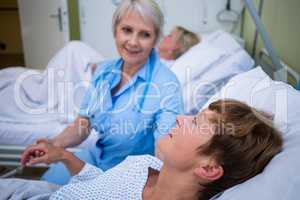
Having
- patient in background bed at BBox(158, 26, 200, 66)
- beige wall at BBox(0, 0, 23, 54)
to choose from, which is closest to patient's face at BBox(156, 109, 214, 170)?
patient in background bed at BBox(158, 26, 200, 66)

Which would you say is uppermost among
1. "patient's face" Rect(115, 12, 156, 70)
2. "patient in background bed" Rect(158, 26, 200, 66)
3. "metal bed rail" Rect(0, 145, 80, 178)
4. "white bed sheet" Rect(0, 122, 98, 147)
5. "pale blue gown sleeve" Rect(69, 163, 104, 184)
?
"patient's face" Rect(115, 12, 156, 70)

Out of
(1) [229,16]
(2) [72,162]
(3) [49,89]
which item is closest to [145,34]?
(2) [72,162]

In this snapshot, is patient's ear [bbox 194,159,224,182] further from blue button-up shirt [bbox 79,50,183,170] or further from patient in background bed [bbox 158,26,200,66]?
patient in background bed [bbox 158,26,200,66]

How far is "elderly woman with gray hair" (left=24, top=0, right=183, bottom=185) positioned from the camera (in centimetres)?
129

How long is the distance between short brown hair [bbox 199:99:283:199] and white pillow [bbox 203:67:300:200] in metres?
0.03

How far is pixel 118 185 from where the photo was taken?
1.00 m

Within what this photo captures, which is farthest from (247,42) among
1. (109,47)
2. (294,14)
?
(109,47)

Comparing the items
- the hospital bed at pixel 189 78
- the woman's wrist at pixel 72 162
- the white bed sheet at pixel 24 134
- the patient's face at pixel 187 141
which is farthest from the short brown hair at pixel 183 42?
the patient's face at pixel 187 141

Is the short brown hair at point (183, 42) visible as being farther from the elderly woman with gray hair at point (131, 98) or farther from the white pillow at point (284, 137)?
the white pillow at point (284, 137)

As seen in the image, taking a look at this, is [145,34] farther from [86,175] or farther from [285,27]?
[285,27]

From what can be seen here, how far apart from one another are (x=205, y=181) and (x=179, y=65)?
147 centimetres

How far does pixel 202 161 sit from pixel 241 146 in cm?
11

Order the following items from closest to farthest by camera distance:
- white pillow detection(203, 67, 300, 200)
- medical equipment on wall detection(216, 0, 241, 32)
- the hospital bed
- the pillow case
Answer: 1. white pillow detection(203, 67, 300, 200)
2. the hospital bed
3. the pillow case
4. medical equipment on wall detection(216, 0, 241, 32)

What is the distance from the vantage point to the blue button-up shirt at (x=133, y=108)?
4.24 feet
